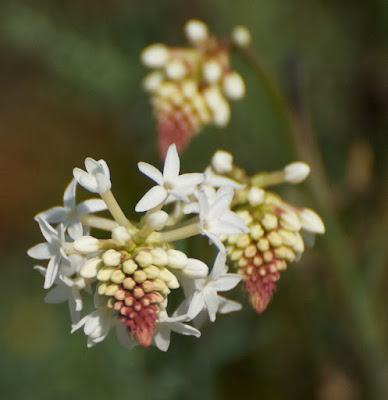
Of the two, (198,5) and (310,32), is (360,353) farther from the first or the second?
(198,5)

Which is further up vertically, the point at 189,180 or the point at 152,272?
the point at 189,180

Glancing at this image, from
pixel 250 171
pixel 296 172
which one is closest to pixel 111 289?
pixel 296 172

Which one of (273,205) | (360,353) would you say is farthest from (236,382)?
(273,205)

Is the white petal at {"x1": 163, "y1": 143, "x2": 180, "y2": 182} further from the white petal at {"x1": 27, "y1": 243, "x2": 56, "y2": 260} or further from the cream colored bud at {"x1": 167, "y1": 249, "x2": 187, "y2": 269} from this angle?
the white petal at {"x1": 27, "y1": 243, "x2": 56, "y2": 260}

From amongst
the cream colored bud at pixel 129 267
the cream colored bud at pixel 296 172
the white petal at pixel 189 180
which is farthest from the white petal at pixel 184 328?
the cream colored bud at pixel 296 172

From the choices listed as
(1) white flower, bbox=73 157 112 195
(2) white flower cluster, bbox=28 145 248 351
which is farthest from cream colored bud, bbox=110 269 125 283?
(1) white flower, bbox=73 157 112 195

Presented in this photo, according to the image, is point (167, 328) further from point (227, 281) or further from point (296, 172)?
point (296, 172)
